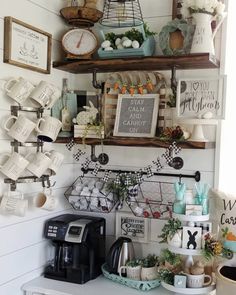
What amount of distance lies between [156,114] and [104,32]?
1.82 feet

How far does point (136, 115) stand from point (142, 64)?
10.0 inches

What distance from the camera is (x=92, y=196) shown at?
207cm

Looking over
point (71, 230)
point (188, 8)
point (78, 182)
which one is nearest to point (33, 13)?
point (188, 8)

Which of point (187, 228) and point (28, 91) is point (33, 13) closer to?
point (28, 91)

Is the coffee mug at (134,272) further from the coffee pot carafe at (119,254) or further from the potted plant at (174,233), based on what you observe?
the potted plant at (174,233)

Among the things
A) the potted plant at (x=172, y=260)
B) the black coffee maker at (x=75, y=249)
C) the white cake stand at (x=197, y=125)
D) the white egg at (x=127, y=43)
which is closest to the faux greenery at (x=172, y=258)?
the potted plant at (x=172, y=260)

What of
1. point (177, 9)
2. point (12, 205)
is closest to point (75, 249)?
point (12, 205)

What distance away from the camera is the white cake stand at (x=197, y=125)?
5.98ft

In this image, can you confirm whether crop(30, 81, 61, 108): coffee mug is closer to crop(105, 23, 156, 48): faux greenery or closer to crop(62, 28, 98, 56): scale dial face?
crop(62, 28, 98, 56): scale dial face

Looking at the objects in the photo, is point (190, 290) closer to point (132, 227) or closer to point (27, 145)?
point (132, 227)

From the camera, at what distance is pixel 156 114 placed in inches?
78.2

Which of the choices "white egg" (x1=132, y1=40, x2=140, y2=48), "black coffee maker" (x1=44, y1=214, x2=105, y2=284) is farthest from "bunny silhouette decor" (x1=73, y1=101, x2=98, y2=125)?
"black coffee maker" (x1=44, y1=214, x2=105, y2=284)

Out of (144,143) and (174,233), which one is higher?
(144,143)

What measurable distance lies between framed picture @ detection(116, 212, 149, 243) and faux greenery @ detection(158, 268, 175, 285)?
294 mm
